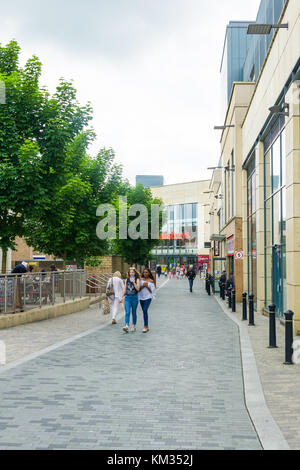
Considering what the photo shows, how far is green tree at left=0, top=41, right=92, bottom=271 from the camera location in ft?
45.9

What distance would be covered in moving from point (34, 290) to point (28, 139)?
449 centimetres

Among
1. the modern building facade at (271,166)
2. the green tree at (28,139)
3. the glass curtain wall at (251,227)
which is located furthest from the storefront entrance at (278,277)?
the green tree at (28,139)

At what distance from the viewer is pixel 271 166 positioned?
1630cm

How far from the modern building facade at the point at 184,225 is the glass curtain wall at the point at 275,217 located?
67.6 meters

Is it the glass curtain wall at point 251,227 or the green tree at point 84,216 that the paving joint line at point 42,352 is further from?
the green tree at point 84,216

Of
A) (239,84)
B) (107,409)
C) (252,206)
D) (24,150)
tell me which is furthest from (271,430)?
(239,84)

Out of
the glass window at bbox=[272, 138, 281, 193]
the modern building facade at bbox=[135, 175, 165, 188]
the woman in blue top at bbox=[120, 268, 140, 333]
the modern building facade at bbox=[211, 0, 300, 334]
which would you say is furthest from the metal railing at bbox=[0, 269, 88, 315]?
the modern building facade at bbox=[135, 175, 165, 188]

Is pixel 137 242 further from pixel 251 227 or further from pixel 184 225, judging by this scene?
pixel 184 225

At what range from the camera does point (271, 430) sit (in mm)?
4699

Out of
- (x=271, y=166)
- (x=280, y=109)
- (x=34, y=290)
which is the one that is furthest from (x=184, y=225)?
(x=280, y=109)

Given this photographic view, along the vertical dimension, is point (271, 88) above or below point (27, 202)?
above

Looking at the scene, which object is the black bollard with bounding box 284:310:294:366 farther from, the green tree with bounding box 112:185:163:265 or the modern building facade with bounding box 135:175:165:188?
the modern building facade with bounding box 135:175:165:188
